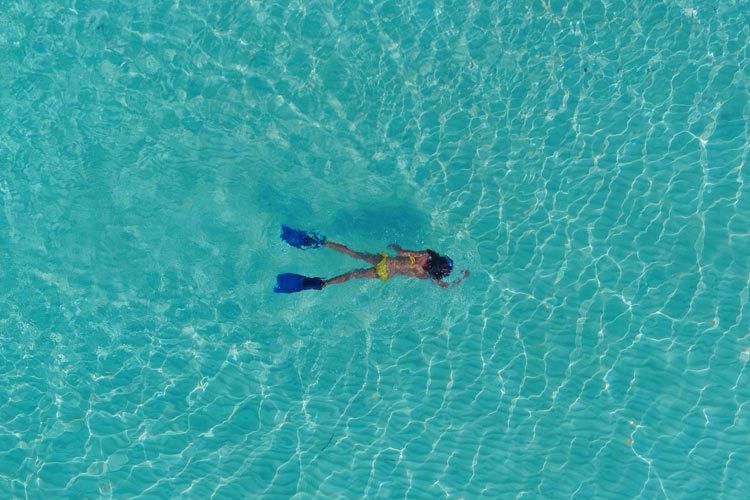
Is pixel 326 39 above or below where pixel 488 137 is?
above

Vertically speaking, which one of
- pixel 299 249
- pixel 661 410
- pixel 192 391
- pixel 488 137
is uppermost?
pixel 488 137

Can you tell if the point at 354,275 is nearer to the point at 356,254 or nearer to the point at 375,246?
the point at 356,254

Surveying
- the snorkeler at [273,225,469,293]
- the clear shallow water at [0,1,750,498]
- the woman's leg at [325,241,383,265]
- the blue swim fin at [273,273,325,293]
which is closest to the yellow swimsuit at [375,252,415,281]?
the snorkeler at [273,225,469,293]

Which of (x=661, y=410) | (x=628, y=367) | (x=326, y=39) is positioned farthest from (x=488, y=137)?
(x=661, y=410)

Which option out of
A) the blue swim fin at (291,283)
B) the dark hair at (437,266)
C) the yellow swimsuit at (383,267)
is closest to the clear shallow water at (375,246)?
the blue swim fin at (291,283)

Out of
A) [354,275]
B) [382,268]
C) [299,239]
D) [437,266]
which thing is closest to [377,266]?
[382,268]

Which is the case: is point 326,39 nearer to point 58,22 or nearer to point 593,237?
point 58,22

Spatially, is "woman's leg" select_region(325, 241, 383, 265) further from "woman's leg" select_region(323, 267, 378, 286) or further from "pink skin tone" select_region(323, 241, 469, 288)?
"woman's leg" select_region(323, 267, 378, 286)
